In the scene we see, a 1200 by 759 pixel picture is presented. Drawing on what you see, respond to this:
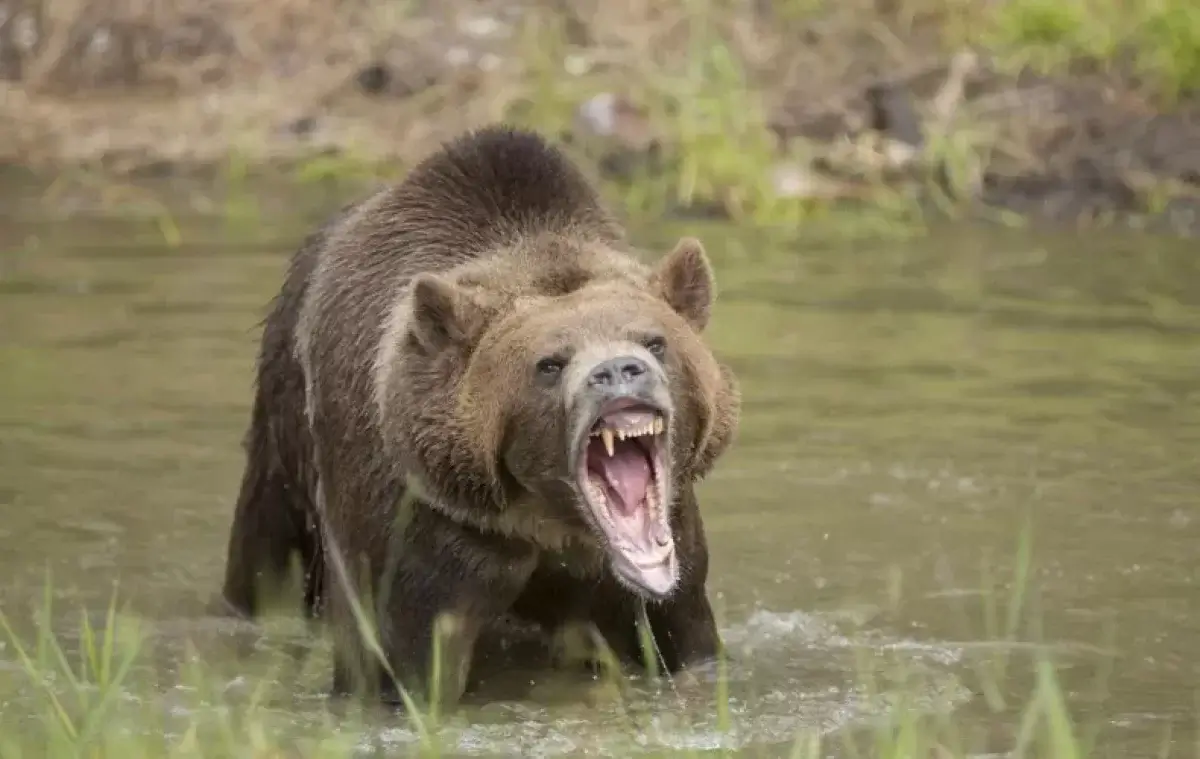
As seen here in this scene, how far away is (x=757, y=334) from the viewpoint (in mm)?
10039

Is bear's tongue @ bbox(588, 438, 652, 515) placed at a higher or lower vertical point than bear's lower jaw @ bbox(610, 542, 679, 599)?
higher

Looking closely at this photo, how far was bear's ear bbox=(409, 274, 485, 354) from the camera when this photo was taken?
201 inches

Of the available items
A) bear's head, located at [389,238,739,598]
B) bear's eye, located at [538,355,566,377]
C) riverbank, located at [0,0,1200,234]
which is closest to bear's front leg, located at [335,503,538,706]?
bear's head, located at [389,238,739,598]

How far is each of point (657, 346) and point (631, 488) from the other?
0.33 m

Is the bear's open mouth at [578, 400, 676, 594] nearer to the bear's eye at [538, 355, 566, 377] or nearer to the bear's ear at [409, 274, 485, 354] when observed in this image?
the bear's eye at [538, 355, 566, 377]

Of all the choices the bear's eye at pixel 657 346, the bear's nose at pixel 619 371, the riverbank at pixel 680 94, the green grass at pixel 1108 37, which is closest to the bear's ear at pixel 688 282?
the bear's eye at pixel 657 346

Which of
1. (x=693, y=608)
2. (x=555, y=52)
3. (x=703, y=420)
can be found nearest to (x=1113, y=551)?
(x=693, y=608)

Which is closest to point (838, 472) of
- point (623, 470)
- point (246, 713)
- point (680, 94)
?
point (623, 470)

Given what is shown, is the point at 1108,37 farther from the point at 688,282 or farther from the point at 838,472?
the point at 688,282

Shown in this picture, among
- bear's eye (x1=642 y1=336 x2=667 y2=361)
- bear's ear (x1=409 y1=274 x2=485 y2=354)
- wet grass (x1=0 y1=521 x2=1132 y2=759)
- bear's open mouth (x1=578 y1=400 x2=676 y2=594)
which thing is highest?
bear's ear (x1=409 y1=274 x2=485 y2=354)

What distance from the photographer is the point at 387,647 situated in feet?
17.7

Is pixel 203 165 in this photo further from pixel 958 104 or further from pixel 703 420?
pixel 703 420

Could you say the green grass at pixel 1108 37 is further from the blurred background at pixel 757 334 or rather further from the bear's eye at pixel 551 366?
the bear's eye at pixel 551 366

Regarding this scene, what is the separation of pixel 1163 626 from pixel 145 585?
3.11m
